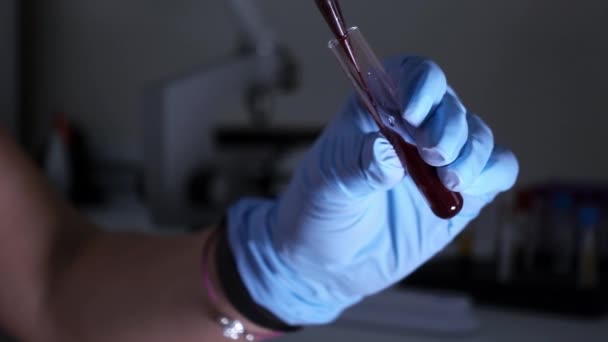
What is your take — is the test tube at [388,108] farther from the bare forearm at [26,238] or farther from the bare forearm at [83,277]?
the bare forearm at [26,238]

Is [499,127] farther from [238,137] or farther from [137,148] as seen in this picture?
[137,148]

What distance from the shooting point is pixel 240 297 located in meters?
0.83

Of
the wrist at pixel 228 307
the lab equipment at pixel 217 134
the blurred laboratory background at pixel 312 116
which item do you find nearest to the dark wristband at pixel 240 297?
the wrist at pixel 228 307

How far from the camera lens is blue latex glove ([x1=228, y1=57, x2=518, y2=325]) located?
56 centimetres

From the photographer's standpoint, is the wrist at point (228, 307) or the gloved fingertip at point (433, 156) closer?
the gloved fingertip at point (433, 156)

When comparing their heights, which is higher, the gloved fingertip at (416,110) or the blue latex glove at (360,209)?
the gloved fingertip at (416,110)

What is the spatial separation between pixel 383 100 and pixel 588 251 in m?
0.80

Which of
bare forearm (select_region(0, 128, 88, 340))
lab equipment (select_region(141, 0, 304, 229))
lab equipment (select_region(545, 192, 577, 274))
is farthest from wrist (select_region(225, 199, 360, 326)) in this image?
lab equipment (select_region(545, 192, 577, 274))

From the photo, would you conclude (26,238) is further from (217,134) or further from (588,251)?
(588,251)

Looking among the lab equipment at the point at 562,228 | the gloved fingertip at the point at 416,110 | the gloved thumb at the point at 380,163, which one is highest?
the gloved fingertip at the point at 416,110

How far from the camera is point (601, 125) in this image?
4.83ft

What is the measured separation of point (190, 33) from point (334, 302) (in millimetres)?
1162

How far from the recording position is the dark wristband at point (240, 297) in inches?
32.5

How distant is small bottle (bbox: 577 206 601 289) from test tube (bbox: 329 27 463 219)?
2.30ft
